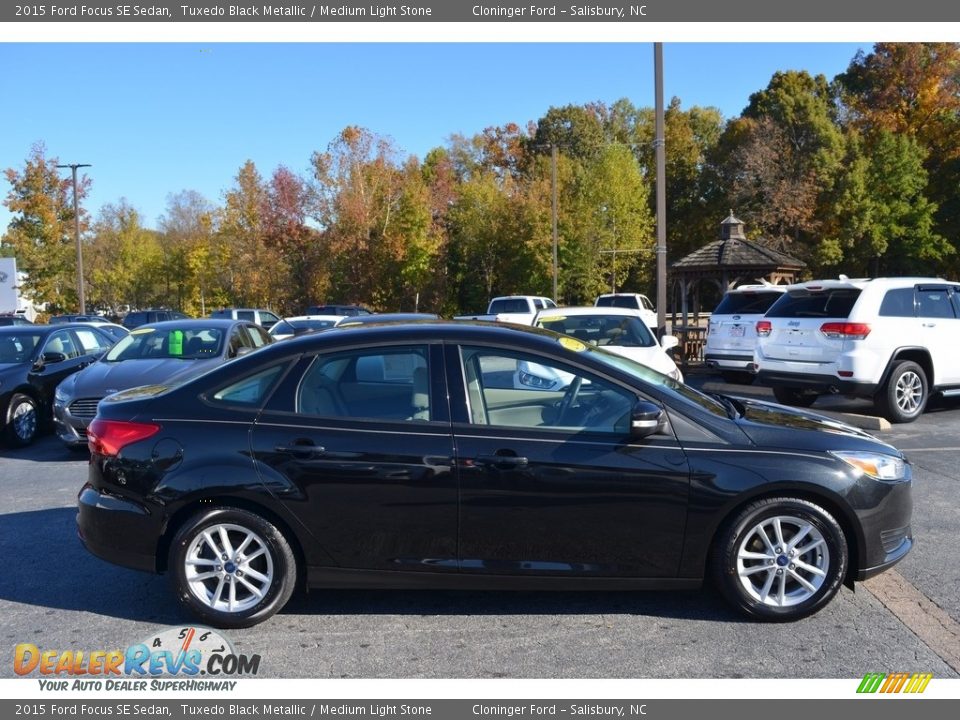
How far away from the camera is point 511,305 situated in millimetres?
27266

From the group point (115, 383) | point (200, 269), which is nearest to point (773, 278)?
point (115, 383)

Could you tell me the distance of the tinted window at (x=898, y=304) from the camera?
980 cm

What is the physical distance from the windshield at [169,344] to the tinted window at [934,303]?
9.20 m

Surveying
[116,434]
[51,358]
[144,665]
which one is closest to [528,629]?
[144,665]

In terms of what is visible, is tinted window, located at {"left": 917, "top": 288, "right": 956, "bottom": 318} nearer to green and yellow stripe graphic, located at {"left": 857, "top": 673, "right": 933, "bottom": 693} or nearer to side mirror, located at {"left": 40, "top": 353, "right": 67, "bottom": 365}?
green and yellow stripe graphic, located at {"left": 857, "top": 673, "right": 933, "bottom": 693}

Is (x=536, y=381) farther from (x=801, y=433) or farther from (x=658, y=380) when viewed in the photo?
(x=801, y=433)

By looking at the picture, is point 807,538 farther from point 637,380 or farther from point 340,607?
point 340,607

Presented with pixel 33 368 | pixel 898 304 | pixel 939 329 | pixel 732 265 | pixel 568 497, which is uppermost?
pixel 732 265

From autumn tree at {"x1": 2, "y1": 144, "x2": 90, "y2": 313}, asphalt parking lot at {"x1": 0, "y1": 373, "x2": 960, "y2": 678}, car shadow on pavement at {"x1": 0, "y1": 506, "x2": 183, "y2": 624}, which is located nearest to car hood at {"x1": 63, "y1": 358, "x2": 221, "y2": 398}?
car shadow on pavement at {"x1": 0, "y1": 506, "x2": 183, "y2": 624}

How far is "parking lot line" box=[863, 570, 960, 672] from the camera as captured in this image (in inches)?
149

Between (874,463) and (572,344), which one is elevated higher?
(572,344)

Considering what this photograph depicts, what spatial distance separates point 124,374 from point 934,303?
10328mm

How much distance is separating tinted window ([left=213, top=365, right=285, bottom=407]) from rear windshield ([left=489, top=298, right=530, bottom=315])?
74.0 ft

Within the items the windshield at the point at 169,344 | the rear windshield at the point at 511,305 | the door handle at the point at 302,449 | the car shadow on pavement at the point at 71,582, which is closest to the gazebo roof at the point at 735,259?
the rear windshield at the point at 511,305
